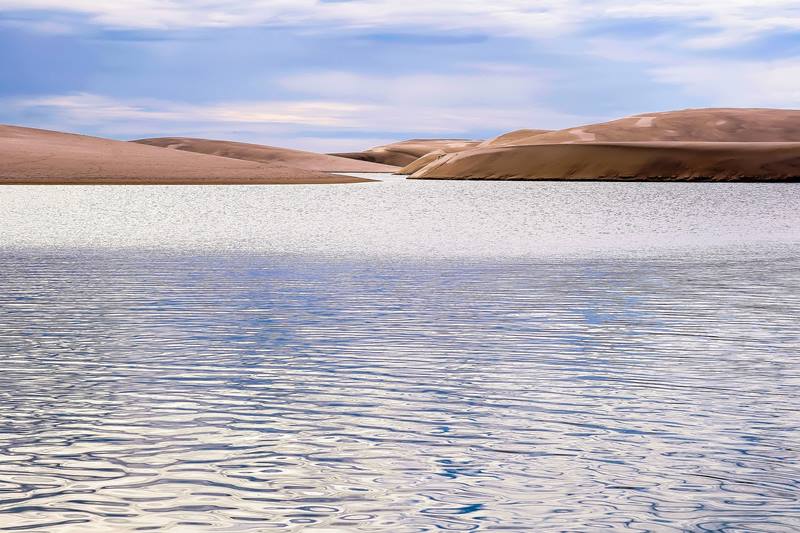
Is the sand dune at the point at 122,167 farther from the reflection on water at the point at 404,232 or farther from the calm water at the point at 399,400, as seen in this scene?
the calm water at the point at 399,400

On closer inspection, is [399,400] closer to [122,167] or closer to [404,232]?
→ [404,232]

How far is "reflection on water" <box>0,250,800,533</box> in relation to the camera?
377 inches

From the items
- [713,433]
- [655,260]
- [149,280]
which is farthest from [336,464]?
[655,260]

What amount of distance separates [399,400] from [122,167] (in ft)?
508

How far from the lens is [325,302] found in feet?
77.0

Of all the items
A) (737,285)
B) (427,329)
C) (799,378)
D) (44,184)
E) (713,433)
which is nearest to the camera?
(713,433)

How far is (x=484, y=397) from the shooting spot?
14.0m

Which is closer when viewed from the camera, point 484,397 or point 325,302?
point 484,397

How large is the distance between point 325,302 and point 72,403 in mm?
10076

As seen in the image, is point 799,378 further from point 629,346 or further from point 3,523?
point 3,523

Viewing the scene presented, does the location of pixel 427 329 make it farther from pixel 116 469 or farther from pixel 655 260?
pixel 655 260

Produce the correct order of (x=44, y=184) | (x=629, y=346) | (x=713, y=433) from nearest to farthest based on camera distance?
(x=713, y=433) < (x=629, y=346) < (x=44, y=184)

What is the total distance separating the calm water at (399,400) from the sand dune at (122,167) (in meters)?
128

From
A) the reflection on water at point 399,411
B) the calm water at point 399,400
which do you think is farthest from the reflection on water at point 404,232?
the reflection on water at point 399,411
